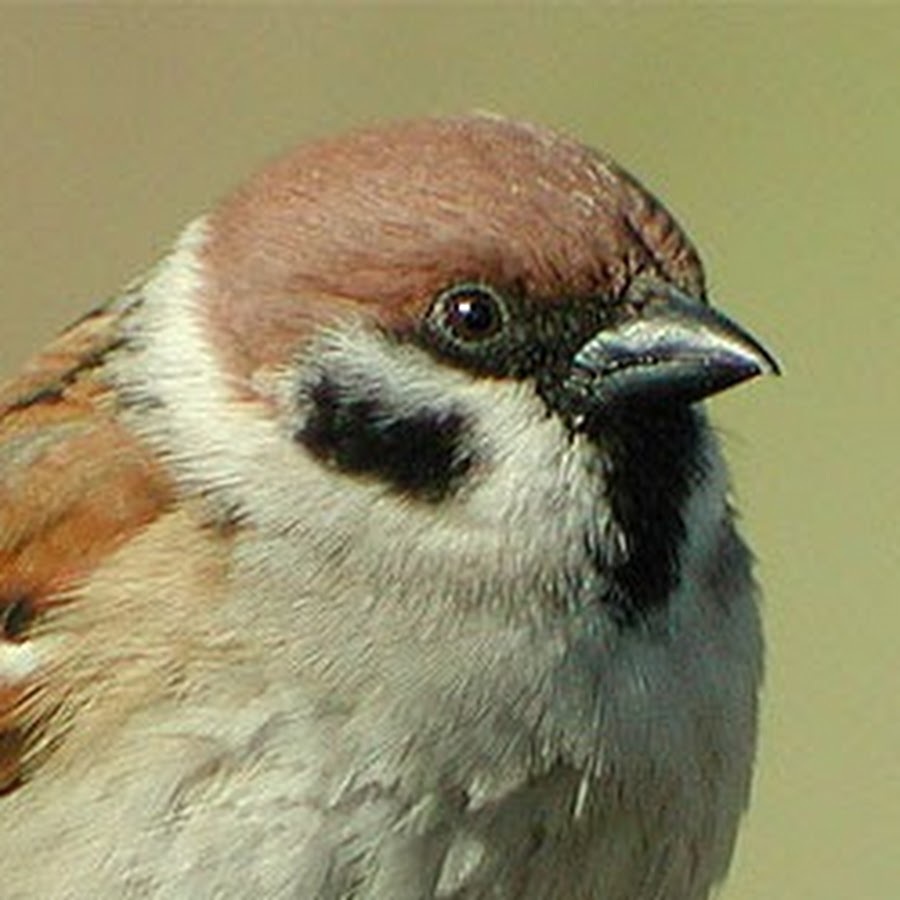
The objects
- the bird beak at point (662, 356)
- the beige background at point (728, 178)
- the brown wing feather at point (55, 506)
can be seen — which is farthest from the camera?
the beige background at point (728, 178)

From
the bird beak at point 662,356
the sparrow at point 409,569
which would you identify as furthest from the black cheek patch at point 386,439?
the bird beak at point 662,356

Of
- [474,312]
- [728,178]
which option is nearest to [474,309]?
[474,312]

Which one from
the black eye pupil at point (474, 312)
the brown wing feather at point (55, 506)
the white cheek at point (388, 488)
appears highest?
the black eye pupil at point (474, 312)

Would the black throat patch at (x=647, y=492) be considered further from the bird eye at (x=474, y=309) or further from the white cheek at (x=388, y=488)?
the bird eye at (x=474, y=309)

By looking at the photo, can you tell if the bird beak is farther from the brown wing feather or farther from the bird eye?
the brown wing feather

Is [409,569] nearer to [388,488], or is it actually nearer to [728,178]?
[388,488]

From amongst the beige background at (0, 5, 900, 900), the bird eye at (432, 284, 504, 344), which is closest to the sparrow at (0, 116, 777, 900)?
the bird eye at (432, 284, 504, 344)

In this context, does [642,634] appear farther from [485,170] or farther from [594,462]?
[485,170]
